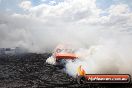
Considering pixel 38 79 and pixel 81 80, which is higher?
pixel 81 80

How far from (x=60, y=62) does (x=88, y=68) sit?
16774 mm

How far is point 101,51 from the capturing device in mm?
53906

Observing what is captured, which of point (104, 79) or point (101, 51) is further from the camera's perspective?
point (101, 51)

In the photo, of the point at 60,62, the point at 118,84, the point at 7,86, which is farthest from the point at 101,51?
the point at 7,86

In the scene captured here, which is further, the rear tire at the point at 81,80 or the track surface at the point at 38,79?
the track surface at the point at 38,79

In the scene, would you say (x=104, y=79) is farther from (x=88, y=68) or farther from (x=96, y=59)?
(x=96, y=59)

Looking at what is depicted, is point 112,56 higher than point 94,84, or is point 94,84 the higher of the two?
point 112,56

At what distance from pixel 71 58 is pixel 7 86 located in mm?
25915

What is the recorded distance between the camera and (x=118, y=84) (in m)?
36.0

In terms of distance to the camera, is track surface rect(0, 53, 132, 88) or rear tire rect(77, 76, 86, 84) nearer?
rear tire rect(77, 76, 86, 84)

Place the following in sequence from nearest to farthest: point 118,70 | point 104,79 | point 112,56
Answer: point 104,79, point 118,70, point 112,56

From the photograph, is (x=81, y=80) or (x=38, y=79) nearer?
→ (x=81, y=80)

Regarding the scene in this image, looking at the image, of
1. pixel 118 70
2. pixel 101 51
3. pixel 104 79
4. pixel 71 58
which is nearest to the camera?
pixel 104 79

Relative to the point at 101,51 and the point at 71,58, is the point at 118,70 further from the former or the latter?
the point at 71,58
